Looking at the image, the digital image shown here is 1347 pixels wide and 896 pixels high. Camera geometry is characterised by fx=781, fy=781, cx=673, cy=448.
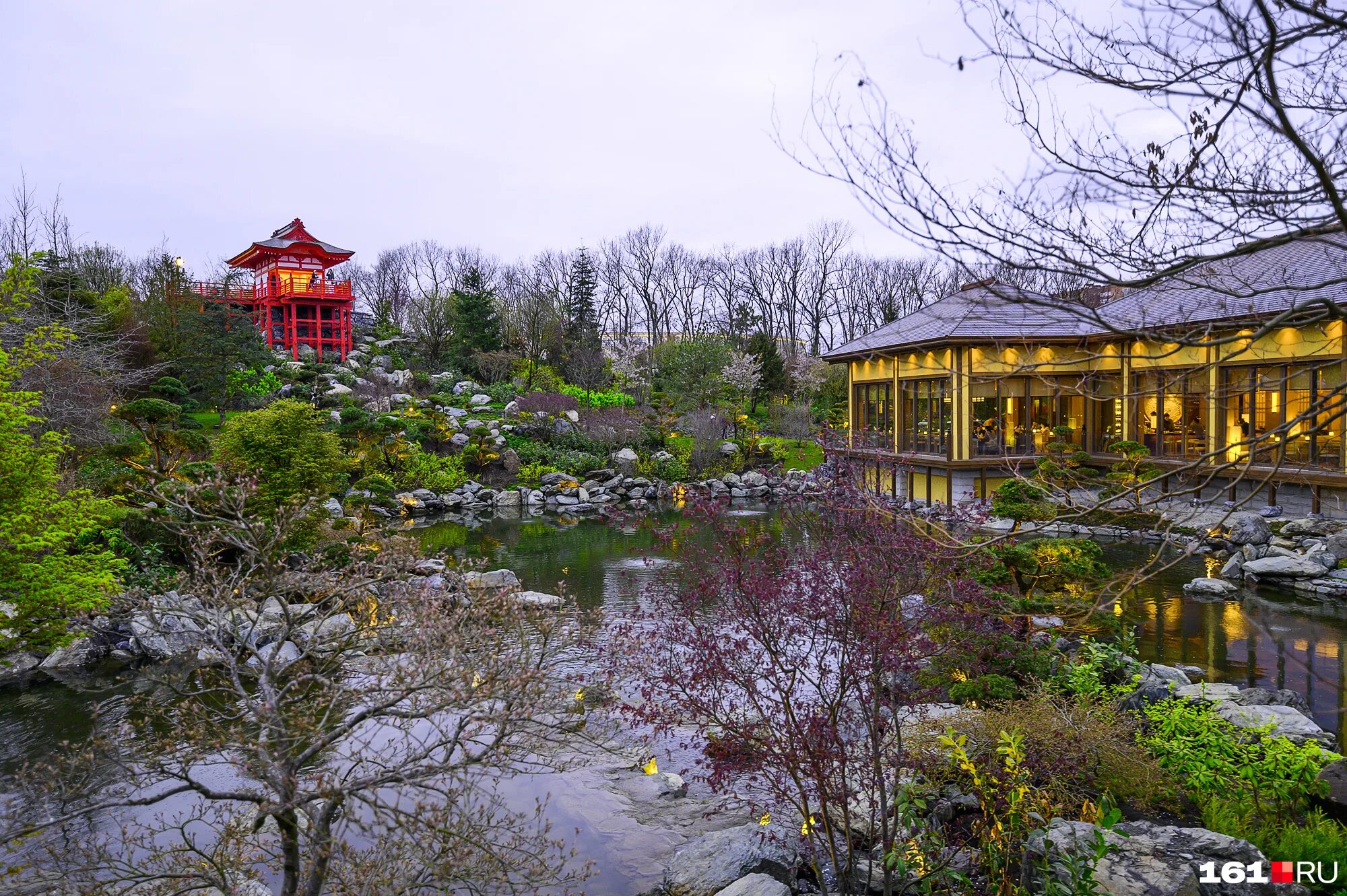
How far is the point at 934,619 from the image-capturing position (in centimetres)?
423

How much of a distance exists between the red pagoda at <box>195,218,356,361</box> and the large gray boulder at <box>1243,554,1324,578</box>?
2767 cm

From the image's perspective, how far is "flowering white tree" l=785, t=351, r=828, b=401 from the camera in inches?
1267

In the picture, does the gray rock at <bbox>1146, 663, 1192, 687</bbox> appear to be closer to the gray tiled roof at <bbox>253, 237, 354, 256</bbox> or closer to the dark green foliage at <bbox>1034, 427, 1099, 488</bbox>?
the dark green foliage at <bbox>1034, 427, 1099, 488</bbox>

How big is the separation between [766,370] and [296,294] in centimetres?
1795

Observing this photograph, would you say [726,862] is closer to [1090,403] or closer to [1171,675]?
[1171,675]

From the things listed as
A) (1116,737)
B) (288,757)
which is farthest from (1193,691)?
(288,757)

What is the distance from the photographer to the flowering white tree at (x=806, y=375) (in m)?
32.2

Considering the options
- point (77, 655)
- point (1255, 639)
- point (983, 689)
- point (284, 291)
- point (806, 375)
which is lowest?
point (1255, 639)

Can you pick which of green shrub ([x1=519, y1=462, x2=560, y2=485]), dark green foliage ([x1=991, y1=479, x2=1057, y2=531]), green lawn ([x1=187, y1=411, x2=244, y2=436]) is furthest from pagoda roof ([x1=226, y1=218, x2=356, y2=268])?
dark green foliage ([x1=991, y1=479, x2=1057, y2=531])

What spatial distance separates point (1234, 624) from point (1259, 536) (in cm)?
401

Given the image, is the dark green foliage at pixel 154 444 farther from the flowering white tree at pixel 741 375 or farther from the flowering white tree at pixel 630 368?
the flowering white tree at pixel 741 375

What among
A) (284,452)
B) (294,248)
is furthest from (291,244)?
(284,452)

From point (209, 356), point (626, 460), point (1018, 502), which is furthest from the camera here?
point (626, 460)

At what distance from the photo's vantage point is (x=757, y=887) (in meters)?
3.93
